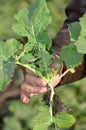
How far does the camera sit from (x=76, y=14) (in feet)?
6.25

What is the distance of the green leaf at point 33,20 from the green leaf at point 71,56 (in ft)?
0.19

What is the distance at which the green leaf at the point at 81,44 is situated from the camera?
0.88 m

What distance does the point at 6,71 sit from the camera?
3.12 feet

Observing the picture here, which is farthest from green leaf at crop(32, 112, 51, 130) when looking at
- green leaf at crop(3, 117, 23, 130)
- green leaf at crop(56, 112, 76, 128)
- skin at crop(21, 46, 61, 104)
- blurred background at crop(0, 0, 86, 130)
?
green leaf at crop(3, 117, 23, 130)

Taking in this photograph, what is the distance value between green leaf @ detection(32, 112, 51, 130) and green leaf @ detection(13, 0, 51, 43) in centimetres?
14

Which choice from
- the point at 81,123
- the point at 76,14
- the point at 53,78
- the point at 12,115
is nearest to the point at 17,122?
the point at 12,115

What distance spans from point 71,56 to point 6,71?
4.8 inches

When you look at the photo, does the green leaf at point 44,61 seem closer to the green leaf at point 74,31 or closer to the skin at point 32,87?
the green leaf at point 74,31

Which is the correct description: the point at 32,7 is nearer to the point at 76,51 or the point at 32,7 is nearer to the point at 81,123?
the point at 76,51

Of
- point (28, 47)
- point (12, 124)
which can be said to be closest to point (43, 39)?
point (28, 47)

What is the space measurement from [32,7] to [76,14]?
967mm

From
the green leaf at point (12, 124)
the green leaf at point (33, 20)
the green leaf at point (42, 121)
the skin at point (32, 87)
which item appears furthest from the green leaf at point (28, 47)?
the green leaf at point (12, 124)

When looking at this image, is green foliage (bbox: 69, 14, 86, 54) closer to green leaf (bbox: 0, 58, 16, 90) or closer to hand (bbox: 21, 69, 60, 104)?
green leaf (bbox: 0, 58, 16, 90)

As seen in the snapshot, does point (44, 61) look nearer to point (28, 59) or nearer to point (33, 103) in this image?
point (28, 59)
